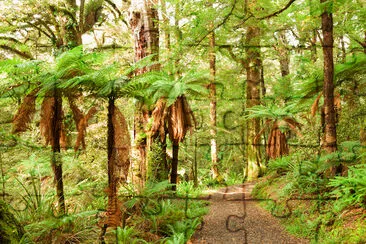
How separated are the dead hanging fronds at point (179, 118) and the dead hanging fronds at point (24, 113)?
2924 millimetres

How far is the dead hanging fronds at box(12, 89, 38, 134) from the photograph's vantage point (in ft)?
14.6

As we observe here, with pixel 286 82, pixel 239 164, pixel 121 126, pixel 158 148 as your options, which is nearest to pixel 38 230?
pixel 121 126

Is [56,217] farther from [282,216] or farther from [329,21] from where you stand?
[329,21]

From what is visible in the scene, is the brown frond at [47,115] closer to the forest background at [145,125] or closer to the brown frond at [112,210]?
the forest background at [145,125]

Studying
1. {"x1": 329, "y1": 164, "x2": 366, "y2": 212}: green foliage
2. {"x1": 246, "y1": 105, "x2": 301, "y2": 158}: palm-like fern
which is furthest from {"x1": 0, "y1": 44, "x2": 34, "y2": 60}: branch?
{"x1": 329, "y1": 164, "x2": 366, "y2": 212}: green foliage

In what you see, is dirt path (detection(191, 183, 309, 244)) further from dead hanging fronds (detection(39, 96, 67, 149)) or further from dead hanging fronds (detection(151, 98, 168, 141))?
dead hanging fronds (detection(39, 96, 67, 149))

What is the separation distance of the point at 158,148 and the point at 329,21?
4.06m

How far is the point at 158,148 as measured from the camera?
692cm

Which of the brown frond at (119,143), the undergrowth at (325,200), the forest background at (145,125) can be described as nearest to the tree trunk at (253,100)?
the forest background at (145,125)

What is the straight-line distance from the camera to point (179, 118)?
675cm

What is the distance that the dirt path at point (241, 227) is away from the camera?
16.3 ft

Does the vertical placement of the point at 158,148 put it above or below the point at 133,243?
above

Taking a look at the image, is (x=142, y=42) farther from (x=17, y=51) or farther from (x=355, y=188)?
(x=17, y=51)

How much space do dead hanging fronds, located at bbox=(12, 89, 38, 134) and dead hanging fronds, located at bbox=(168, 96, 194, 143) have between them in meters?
2.92
